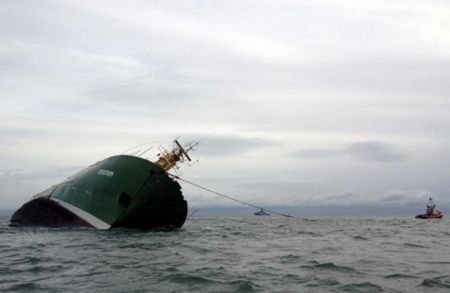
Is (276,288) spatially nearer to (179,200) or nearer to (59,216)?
(179,200)

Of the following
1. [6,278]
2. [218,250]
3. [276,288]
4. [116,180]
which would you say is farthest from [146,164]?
[276,288]

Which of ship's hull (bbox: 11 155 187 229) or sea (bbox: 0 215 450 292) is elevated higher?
ship's hull (bbox: 11 155 187 229)

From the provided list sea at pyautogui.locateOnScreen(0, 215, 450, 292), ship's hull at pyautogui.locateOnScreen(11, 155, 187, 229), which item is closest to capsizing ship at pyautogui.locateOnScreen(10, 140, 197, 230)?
ship's hull at pyautogui.locateOnScreen(11, 155, 187, 229)

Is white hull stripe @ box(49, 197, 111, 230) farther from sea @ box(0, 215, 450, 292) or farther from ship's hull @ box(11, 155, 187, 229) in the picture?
sea @ box(0, 215, 450, 292)

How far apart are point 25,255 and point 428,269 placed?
44.2 ft

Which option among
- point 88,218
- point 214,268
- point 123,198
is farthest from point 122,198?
point 214,268

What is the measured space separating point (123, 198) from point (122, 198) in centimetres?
7

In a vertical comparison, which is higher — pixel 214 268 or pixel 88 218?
pixel 88 218

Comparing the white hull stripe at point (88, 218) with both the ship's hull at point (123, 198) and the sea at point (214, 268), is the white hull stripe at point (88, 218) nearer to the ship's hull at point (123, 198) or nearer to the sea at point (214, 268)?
the ship's hull at point (123, 198)

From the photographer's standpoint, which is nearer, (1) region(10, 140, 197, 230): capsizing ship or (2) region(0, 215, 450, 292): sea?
(2) region(0, 215, 450, 292): sea

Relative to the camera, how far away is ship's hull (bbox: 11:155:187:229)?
2825cm

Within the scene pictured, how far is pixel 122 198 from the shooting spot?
93.0ft

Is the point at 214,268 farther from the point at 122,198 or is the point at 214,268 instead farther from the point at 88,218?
the point at 88,218

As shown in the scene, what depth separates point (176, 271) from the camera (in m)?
12.9
